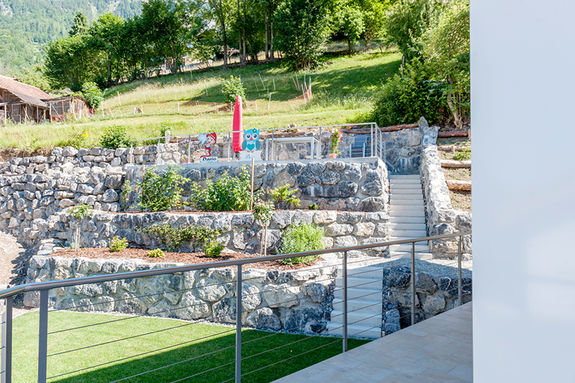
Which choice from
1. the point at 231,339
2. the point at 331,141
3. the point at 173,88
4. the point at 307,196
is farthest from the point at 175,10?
the point at 231,339

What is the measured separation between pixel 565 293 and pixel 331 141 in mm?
11992

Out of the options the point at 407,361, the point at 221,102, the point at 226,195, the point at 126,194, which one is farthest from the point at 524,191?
the point at 221,102

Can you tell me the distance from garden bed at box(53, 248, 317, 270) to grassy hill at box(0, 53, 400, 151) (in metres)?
8.21

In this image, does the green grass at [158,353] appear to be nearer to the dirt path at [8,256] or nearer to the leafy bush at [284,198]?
the leafy bush at [284,198]

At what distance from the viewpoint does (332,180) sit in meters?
10.1

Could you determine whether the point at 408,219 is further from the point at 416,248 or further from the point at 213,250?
the point at 213,250

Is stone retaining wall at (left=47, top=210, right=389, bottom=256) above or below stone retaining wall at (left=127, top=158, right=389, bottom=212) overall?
below

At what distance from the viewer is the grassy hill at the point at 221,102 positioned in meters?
17.9

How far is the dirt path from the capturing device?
1111 centimetres

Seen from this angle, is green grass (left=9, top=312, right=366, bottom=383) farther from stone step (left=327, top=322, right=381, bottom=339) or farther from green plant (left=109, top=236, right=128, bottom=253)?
green plant (left=109, top=236, right=128, bottom=253)

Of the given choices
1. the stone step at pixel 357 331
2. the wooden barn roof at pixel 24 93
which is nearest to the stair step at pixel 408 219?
the stone step at pixel 357 331

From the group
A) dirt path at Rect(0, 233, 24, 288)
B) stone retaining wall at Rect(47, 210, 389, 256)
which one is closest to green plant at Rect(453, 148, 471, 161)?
stone retaining wall at Rect(47, 210, 389, 256)

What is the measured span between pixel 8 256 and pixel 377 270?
1085cm

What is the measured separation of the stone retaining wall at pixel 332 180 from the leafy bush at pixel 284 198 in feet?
0.88
